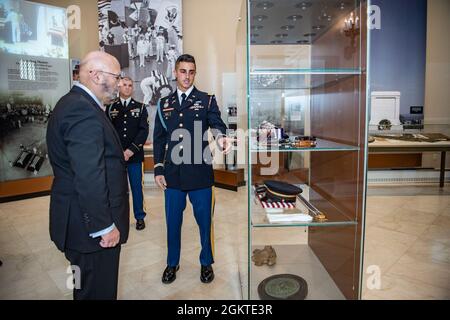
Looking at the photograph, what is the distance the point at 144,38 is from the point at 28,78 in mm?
2112

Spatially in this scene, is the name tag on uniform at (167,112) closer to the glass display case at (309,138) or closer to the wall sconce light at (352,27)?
the glass display case at (309,138)

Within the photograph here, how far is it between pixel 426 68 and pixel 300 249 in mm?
5433

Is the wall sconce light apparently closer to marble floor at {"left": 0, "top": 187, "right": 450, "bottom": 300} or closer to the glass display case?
the glass display case

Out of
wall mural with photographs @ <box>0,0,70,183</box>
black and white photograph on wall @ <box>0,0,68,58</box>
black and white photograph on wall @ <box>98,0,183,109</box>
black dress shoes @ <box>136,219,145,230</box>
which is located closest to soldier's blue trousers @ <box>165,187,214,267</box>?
black dress shoes @ <box>136,219,145,230</box>

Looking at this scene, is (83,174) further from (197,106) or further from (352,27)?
(352,27)

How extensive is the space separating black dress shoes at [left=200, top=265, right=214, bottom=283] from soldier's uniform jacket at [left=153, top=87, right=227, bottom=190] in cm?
67

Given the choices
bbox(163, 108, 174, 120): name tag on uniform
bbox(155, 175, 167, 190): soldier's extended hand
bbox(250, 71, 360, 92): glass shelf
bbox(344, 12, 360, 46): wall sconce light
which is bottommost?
bbox(155, 175, 167, 190): soldier's extended hand

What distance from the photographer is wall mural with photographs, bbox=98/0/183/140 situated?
5895 mm

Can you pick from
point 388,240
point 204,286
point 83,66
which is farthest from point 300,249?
point 83,66

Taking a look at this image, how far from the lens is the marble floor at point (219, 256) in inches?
91.4

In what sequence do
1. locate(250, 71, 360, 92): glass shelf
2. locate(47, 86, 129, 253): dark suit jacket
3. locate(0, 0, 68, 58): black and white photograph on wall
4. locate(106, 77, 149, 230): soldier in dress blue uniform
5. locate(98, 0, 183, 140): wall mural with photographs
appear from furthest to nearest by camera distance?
1. locate(98, 0, 183, 140): wall mural with photographs
2. locate(0, 0, 68, 58): black and white photograph on wall
3. locate(106, 77, 149, 230): soldier in dress blue uniform
4. locate(250, 71, 360, 92): glass shelf
5. locate(47, 86, 129, 253): dark suit jacket

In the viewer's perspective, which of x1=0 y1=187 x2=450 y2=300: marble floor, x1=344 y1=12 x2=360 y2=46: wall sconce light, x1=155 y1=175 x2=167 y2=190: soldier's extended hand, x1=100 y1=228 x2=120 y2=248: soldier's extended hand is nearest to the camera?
x1=100 y1=228 x2=120 y2=248: soldier's extended hand

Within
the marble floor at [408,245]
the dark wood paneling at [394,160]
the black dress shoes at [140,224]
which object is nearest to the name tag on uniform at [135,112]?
Answer: the black dress shoes at [140,224]

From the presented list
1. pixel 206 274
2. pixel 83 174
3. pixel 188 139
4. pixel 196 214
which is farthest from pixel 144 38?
pixel 83 174
